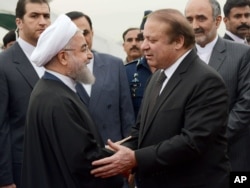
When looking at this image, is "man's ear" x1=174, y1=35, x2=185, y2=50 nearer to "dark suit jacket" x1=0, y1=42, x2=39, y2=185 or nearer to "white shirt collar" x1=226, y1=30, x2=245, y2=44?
"dark suit jacket" x1=0, y1=42, x2=39, y2=185

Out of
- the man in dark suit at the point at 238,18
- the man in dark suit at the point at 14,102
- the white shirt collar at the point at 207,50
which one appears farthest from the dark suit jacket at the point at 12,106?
the man in dark suit at the point at 238,18

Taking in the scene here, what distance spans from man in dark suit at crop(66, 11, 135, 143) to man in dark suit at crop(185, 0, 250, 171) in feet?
2.32

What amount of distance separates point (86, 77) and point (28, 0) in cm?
177

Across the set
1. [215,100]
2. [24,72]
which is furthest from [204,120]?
[24,72]

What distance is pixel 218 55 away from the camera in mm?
5469

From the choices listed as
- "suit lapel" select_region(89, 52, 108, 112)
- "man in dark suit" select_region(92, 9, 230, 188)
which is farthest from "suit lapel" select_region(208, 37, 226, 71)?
"man in dark suit" select_region(92, 9, 230, 188)

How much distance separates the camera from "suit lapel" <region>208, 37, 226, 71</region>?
5.41m

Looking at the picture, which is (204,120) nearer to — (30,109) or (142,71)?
(30,109)

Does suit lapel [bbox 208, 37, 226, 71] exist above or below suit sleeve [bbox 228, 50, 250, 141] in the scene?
above

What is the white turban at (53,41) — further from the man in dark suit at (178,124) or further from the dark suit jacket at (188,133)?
the dark suit jacket at (188,133)

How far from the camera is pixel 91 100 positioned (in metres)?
5.40

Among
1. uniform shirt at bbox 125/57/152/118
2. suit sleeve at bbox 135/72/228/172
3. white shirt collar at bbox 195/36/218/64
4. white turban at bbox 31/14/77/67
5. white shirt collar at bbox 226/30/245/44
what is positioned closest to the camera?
suit sleeve at bbox 135/72/228/172

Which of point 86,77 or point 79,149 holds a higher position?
point 86,77

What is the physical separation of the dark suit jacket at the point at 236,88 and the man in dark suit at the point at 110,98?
776mm
